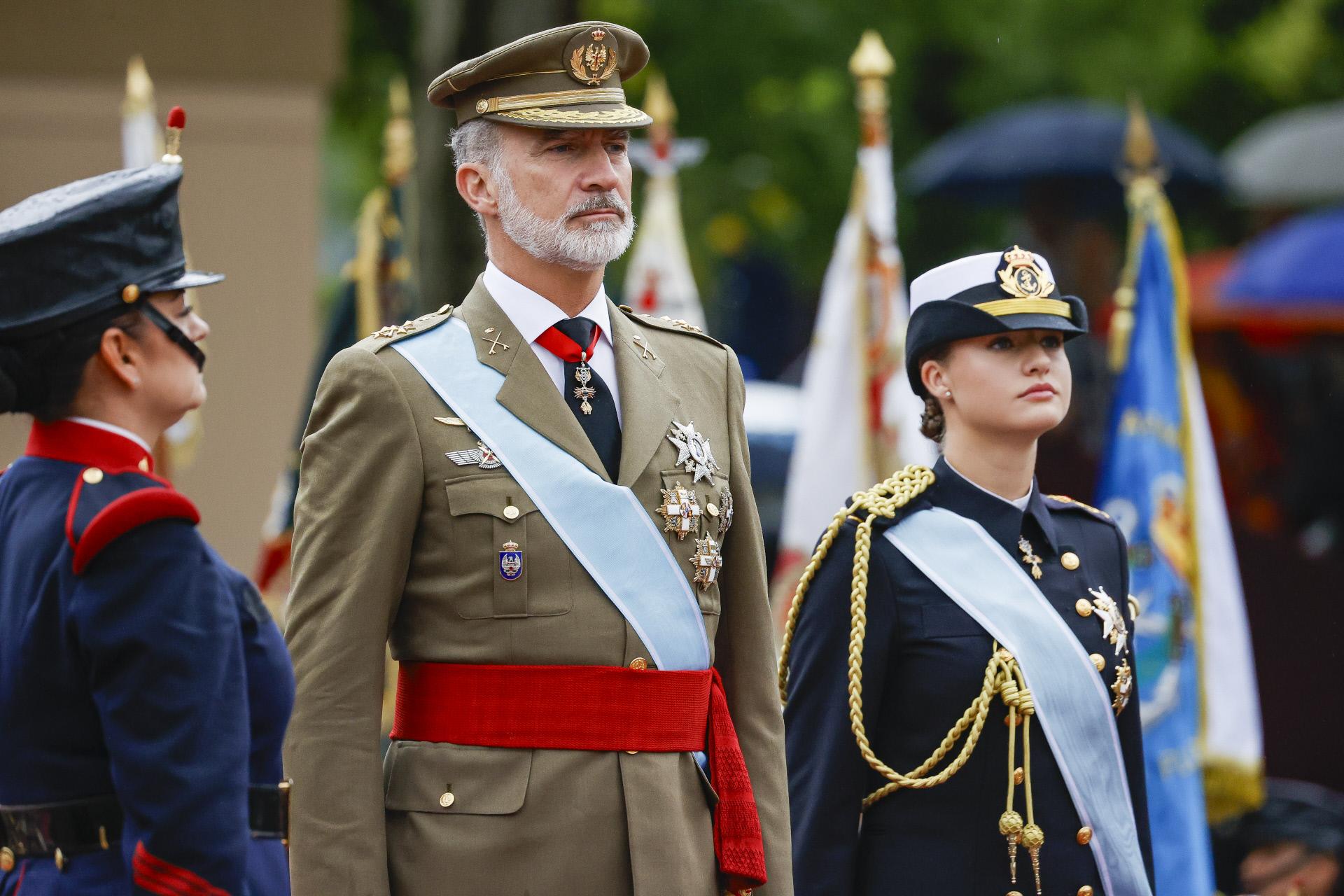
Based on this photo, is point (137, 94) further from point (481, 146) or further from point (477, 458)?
point (477, 458)

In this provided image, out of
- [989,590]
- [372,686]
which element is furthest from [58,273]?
[989,590]

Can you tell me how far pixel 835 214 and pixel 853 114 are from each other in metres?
0.70

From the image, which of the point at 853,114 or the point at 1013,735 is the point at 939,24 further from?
the point at 1013,735

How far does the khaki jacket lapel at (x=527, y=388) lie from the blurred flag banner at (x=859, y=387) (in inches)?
134

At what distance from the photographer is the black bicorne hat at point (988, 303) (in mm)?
3924

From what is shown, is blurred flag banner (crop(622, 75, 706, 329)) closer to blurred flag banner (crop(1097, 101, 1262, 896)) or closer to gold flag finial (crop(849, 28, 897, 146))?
gold flag finial (crop(849, 28, 897, 146))

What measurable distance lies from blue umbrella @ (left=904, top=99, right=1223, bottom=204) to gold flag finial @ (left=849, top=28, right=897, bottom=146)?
640 cm

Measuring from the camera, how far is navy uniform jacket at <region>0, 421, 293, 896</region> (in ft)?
9.30

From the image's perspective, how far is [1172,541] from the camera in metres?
6.69

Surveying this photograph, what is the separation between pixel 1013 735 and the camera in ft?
12.4

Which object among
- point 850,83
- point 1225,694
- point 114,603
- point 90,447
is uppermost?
point 850,83

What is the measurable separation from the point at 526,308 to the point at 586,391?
0.58ft

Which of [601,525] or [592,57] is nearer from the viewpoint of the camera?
[601,525]

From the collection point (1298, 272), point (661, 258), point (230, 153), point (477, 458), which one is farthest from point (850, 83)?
point (477, 458)
